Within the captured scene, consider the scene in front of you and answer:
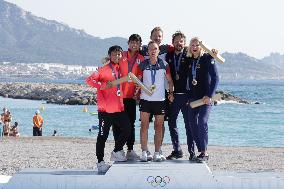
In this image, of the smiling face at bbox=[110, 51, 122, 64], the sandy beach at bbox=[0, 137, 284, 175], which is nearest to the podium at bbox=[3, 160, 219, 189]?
the smiling face at bbox=[110, 51, 122, 64]

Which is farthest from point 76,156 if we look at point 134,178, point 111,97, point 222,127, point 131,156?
point 222,127

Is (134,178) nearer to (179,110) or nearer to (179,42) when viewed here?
(179,110)

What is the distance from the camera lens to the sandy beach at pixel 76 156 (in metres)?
16.8

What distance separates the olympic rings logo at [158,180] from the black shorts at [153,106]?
125cm

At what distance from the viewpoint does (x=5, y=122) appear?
104ft

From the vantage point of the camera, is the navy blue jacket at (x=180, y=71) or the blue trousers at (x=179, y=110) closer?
the navy blue jacket at (x=180, y=71)

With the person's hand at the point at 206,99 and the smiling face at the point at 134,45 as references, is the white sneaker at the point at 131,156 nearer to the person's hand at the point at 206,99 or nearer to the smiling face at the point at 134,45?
the person's hand at the point at 206,99

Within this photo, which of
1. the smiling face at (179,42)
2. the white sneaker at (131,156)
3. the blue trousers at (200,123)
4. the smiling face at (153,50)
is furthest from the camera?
the white sneaker at (131,156)

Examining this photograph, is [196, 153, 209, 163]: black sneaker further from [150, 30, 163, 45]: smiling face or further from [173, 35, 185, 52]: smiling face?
[150, 30, 163, 45]: smiling face

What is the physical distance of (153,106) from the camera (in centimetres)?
1015

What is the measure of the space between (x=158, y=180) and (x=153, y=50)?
6.40 ft

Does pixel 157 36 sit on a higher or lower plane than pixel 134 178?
higher

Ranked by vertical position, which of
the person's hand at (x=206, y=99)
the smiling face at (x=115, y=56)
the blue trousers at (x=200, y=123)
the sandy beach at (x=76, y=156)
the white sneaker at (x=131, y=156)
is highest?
the smiling face at (x=115, y=56)

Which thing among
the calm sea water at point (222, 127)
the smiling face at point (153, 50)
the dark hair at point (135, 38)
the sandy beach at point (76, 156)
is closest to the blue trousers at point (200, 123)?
the smiling face at point (153, 50)
